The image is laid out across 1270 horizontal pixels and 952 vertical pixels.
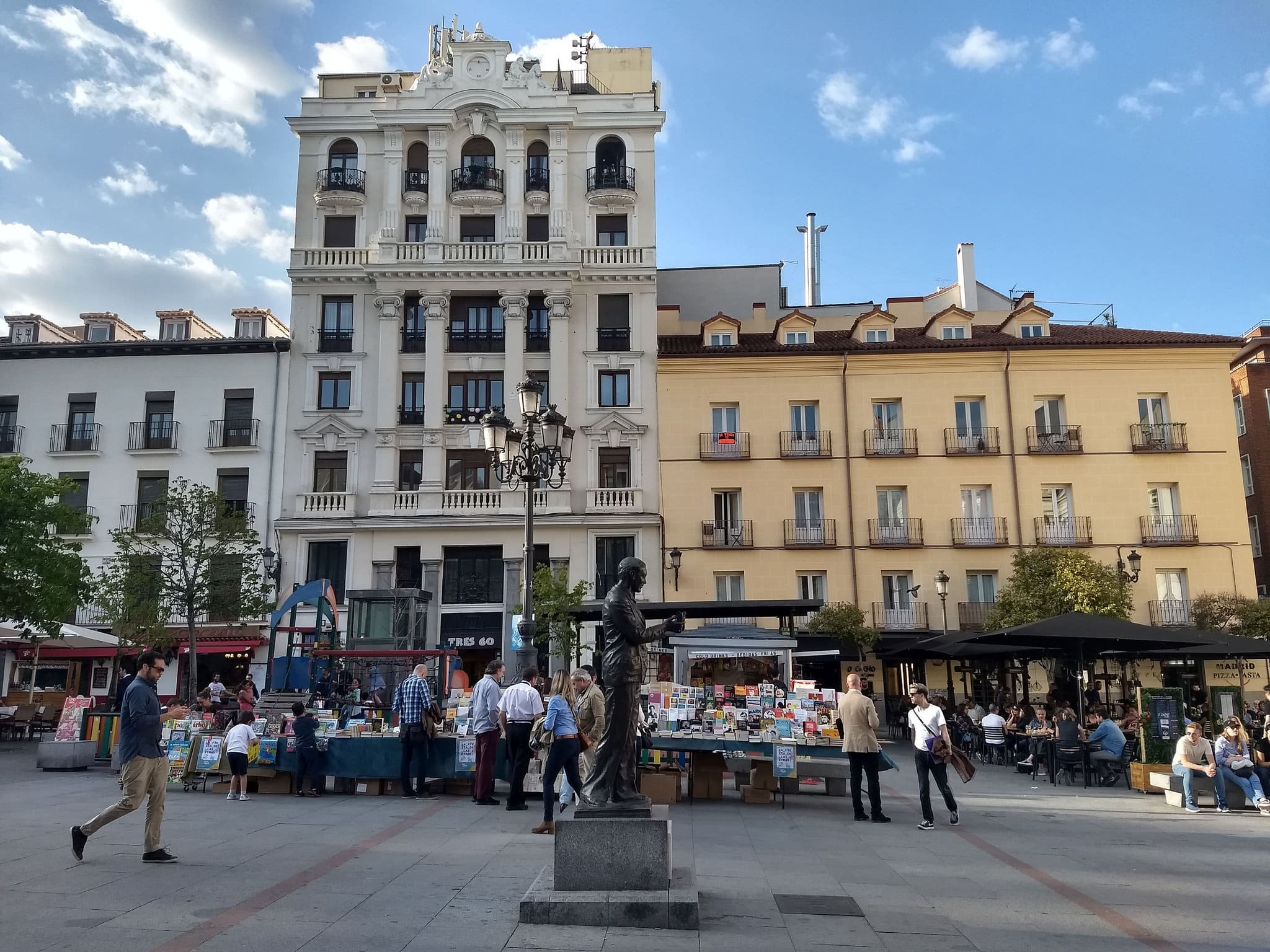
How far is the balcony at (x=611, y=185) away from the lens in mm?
35406

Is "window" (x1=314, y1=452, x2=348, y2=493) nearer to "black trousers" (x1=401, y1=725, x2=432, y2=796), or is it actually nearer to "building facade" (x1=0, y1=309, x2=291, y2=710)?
"building facade" (x1=0, y1=309, x2=291, y2=710)

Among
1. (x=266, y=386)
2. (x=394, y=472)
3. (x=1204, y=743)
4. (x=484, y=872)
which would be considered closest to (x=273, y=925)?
(x=484, y=872)

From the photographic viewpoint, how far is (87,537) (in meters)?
33.3

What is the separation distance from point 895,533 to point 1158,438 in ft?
32.8

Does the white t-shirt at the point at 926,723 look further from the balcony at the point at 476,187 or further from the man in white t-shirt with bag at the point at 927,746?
the balcony at the point at 476,187

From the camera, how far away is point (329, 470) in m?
33.8

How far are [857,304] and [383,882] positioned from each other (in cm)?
3777

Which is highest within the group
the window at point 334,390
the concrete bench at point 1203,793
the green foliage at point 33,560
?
the window at point 334,390

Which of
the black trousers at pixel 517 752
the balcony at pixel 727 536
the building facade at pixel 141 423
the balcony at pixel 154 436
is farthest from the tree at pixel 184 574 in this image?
the black trousers at pixel 517 752

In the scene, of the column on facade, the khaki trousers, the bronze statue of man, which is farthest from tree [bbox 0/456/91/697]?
the bronze statue of man

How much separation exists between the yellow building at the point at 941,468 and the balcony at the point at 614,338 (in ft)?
5.30

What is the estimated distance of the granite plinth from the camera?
23.0 feet

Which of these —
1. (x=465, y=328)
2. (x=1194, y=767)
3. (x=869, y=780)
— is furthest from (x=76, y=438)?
(x=1194, y=767)

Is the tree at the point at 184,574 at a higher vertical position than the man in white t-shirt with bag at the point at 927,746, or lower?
higher
